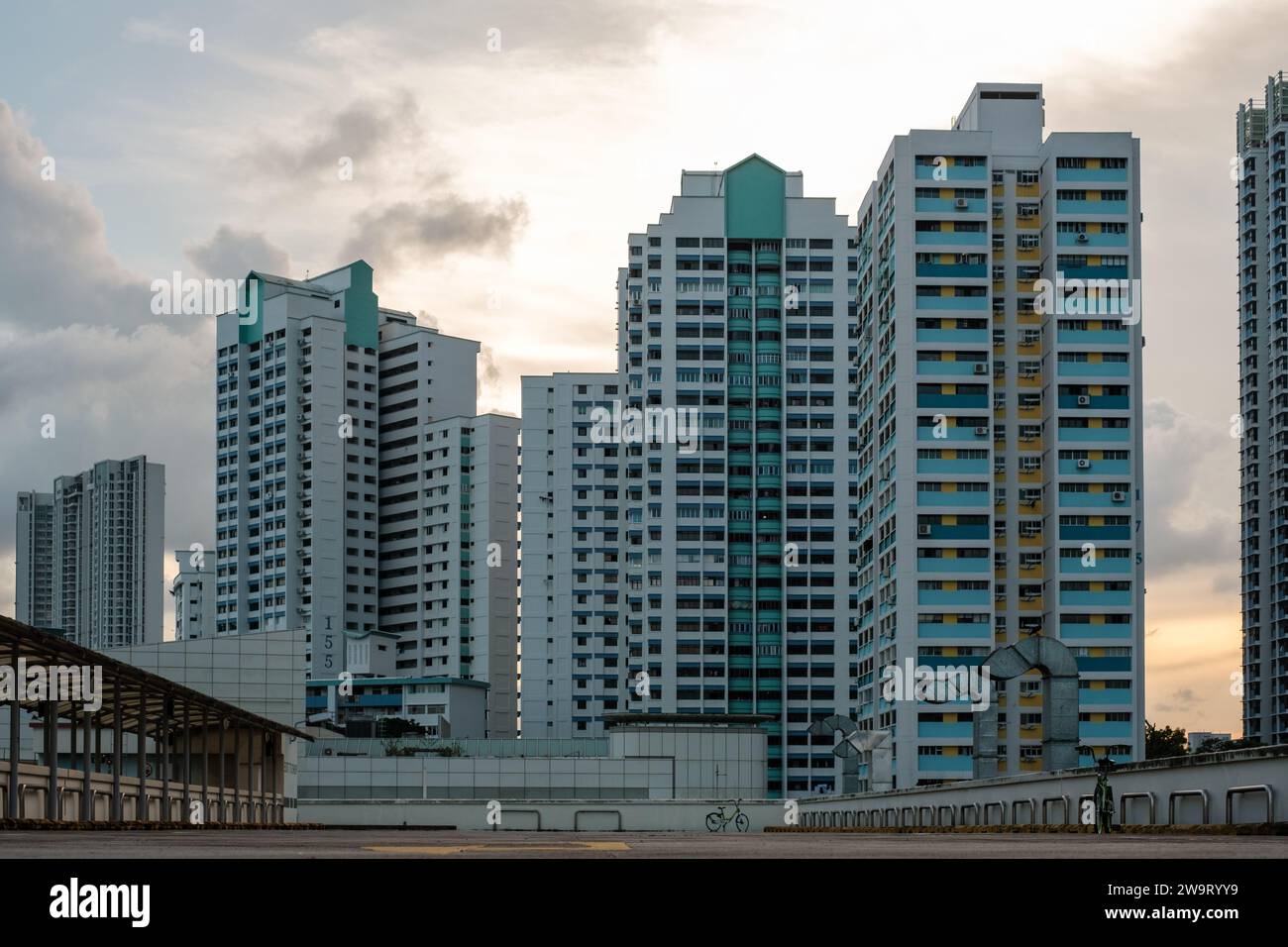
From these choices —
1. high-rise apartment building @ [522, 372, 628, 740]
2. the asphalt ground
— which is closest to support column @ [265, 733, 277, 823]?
the asphalt ground

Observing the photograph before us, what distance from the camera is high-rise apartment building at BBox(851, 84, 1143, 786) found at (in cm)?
11462

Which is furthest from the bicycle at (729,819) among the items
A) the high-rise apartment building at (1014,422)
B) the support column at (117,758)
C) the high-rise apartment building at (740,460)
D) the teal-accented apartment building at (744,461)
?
the support column at (117,758)

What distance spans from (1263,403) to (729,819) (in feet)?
326

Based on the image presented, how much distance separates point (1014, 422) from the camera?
120812 mm

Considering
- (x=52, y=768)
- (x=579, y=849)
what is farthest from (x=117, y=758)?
(x=579, y=849)

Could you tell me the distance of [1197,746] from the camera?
119 m

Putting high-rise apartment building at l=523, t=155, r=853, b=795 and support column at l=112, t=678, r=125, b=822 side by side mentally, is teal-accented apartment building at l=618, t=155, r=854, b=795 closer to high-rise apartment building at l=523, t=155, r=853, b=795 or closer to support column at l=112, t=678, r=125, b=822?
high-rise apartment building at l=523, t=155, r=853, b=795

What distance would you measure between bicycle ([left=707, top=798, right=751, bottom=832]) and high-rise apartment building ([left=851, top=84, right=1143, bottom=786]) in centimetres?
1456

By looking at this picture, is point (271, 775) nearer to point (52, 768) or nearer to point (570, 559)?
point (52, 768)

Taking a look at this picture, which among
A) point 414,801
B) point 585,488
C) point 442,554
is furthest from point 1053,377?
point 442,554

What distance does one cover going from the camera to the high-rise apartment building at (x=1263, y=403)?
552 ft

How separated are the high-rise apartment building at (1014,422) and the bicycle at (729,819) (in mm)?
14564
